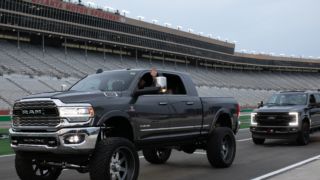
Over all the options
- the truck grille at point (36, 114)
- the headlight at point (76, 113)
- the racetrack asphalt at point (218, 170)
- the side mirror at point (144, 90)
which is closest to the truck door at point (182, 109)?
the side mirror at point (144, 90)

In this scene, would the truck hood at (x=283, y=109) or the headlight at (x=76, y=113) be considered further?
the truck hood at (x=283, y=109)

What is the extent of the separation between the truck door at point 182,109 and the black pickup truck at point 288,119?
7.19m

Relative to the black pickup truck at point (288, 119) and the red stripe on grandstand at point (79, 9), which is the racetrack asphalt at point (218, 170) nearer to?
the black pickup truck at point (288, 119)

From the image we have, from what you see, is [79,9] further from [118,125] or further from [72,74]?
[118,125]

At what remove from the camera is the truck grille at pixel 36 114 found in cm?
794

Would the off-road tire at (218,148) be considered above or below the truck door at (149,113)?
below

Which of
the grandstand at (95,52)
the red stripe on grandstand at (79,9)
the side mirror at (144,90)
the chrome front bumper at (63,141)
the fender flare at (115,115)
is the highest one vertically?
the red stripe on grandstand at (79,9)

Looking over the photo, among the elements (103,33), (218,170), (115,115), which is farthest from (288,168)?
(103,33)

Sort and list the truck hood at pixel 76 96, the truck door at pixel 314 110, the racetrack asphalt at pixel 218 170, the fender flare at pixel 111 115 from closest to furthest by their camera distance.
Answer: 1. the truck hood at pixel 76 96
2. the fender flare at pixel 111 115
3. the racetrack asphalt at pixel 218 170
4. the truck door at pixel 314 110

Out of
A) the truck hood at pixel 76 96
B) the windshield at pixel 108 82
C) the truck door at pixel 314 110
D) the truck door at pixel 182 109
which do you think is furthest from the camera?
the truck door at pixel 314 110

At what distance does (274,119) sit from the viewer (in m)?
17.5

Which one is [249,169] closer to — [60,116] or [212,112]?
[212,112]

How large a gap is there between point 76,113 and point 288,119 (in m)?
11.1

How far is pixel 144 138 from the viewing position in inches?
360
